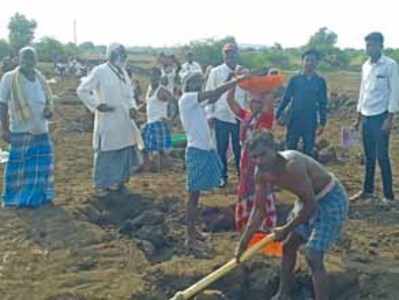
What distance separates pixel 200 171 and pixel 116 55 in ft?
6.59

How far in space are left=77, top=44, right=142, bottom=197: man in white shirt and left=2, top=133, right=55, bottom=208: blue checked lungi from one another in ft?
1.73

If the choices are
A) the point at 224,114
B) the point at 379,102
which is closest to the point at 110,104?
the point at 224,114

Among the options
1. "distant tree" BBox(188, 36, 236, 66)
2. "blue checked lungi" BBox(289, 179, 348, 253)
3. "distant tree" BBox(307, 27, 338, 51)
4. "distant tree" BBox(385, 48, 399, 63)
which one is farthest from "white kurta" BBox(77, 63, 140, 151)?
"distant tree" BBox(307, 27, 338, 51)

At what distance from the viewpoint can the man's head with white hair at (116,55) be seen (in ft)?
25.8

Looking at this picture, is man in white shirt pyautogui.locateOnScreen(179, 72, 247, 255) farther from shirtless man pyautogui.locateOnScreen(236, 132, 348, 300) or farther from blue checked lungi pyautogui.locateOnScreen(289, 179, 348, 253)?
blue checked lungi pyautogui.locateOnScreen(289, 179, 348, 253)

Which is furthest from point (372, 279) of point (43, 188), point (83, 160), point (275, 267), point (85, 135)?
point (85, 135)

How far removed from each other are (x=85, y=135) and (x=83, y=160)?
3.41 metres

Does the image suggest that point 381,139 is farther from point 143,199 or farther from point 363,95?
point 143,199

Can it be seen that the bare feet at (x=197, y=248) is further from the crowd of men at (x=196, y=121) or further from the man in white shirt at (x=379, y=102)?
the man in white shirt at (x=379, y=102)

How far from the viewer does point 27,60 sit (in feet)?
24.6

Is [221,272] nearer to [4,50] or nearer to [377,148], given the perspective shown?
[377,148]

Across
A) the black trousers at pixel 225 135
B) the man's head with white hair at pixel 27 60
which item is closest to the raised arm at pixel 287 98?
the black trousers at pixel 225 135

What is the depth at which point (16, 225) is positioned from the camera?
720 cm

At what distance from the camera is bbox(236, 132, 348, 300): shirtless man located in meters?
4.77
